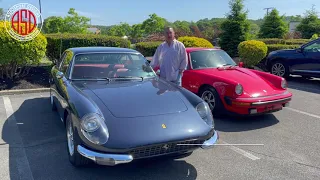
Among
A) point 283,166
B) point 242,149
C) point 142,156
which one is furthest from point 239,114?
point 142,156

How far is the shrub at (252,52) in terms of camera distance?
36.2 feet

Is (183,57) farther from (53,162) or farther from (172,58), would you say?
(53,162)

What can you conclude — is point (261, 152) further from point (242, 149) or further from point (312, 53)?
point (312, 53)

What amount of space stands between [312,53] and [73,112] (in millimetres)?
8061

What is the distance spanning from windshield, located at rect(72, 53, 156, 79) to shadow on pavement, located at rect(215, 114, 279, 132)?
5.29 ft

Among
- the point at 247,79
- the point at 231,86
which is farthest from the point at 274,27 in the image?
the point at 231,86

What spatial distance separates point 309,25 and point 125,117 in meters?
24.4

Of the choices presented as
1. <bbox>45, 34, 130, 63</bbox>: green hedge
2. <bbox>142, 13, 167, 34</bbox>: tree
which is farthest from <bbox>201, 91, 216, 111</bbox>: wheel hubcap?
<bbox>142, 13, 167, 34</bbox>: tree

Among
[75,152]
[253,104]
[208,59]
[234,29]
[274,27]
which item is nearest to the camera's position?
[75,152]

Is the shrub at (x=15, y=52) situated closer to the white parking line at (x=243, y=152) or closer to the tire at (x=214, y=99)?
the tire at (x=214, y=99)

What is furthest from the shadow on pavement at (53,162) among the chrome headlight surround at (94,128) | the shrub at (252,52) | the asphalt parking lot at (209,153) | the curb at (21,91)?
the shrub at (252,52)

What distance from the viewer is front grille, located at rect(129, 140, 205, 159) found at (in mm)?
2920

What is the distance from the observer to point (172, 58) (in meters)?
5.42

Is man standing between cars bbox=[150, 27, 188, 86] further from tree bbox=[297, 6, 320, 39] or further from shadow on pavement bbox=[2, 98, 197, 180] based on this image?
tree bbox=[297, 6, 320, 39]
